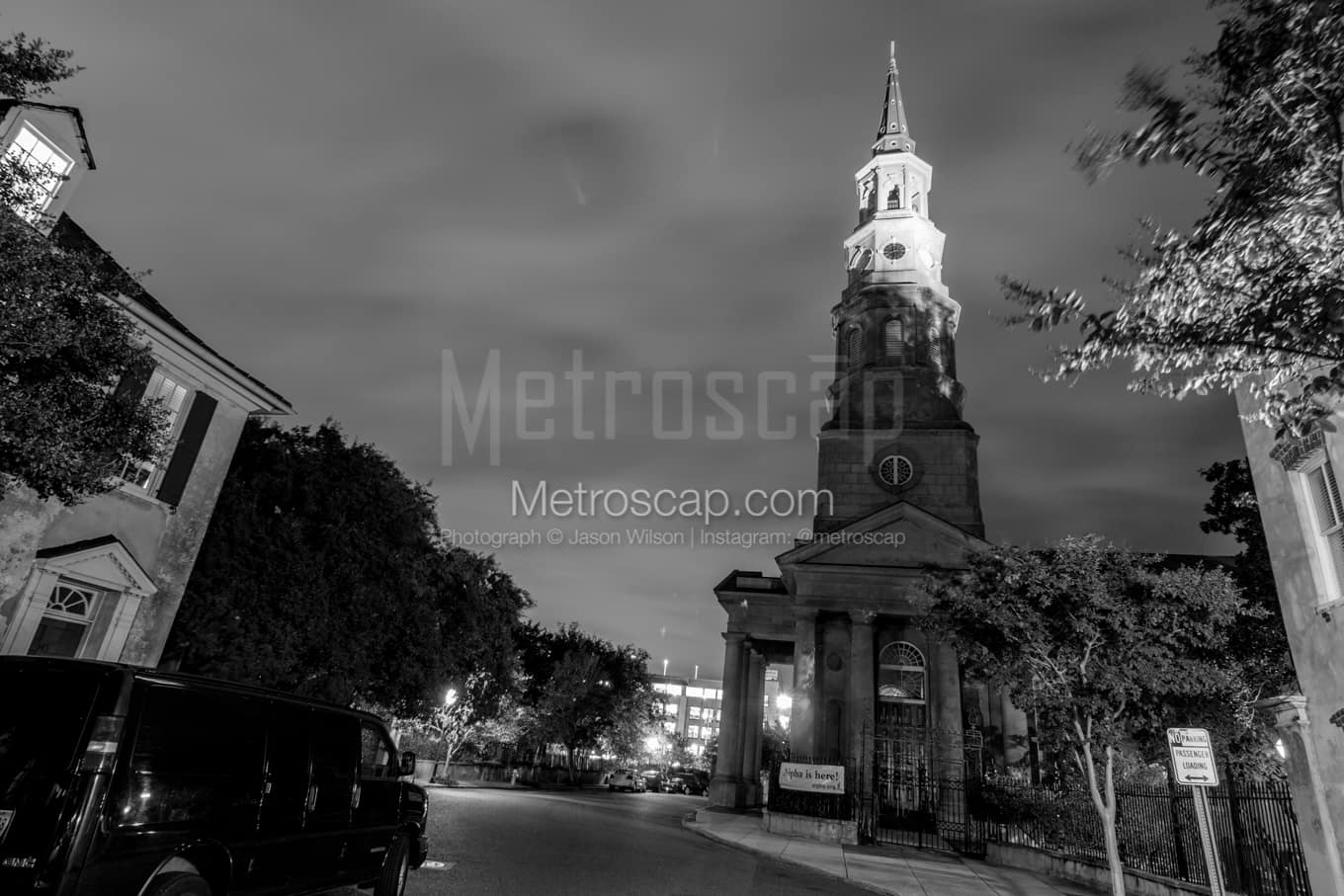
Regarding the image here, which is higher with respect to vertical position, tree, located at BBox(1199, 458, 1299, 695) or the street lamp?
tree, located at BBox(1199, 458, 1299, 695)

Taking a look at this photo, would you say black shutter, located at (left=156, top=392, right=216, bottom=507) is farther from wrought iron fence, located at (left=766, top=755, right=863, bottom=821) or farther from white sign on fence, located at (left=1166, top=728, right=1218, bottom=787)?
wrought iron fence, located at (left=766, top=755, right=863, bottom=821)

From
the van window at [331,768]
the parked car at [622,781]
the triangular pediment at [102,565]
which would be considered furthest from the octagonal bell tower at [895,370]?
the van window at [331,768]

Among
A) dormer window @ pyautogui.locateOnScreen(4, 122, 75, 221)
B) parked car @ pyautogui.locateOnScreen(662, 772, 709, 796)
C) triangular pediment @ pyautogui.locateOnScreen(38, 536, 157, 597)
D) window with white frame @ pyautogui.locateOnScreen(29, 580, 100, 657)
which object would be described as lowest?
parked car @ pyautogui.locateOnScreen(662, 772, 709, 796)

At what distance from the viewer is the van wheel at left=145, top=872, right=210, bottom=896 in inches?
203

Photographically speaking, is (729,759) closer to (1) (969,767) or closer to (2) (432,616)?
(1) (969,767)

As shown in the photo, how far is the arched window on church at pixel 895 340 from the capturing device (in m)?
41.2

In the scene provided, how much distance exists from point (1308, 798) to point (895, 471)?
29.3 meters

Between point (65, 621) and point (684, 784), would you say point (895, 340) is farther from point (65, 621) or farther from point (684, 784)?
point (684, 784)

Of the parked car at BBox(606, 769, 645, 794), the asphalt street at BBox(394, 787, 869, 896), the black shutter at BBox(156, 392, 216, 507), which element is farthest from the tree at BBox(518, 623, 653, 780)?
the black shutter at BBox(156, 392, 216, 507)

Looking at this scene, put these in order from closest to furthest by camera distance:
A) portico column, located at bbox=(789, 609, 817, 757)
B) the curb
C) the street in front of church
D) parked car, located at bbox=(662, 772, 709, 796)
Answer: the street in front of church → the curb → portico column, located at bbox=(789, 609, 817, 757) → parked car, located at bbox=(662, 772, 709, 796)

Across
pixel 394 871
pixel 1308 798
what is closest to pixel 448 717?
pixel 394 871

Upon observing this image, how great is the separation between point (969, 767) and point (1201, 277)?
22914 mm

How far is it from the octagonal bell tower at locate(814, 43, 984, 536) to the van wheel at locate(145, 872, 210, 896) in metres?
32.7

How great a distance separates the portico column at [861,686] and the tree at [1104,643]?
38.5ft
